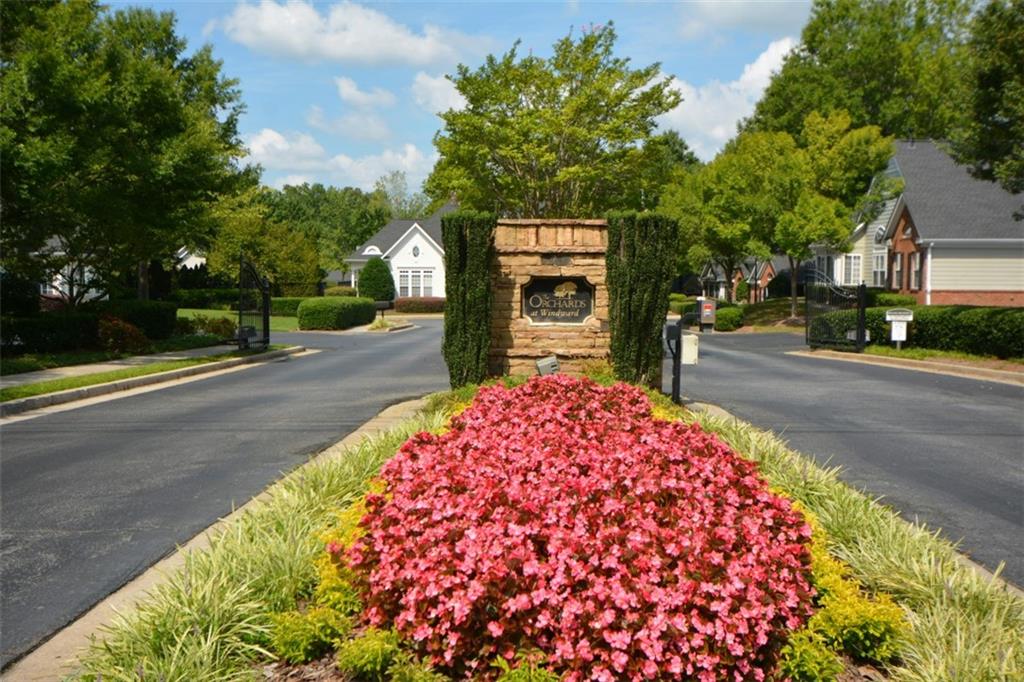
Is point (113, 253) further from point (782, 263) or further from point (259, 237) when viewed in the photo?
point (782, 263)

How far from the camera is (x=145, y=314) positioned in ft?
85.3

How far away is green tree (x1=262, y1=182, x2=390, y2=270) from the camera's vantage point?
289 feet

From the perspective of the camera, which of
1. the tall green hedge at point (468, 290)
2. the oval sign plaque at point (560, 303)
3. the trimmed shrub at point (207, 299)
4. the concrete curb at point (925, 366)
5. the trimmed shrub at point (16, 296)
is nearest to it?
the tall green hedge at point (468, 290)

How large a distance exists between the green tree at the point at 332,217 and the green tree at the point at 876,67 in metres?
39.7

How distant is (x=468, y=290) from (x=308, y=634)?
901 centimetres

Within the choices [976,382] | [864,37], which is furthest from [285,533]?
[864,37]

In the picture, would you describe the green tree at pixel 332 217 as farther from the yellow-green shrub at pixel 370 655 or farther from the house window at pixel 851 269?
the yellow-green shrub at pixel 370 655

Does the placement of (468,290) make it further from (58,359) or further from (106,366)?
(58,359)

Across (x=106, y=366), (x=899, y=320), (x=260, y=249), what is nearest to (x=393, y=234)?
(x=260, y=249)

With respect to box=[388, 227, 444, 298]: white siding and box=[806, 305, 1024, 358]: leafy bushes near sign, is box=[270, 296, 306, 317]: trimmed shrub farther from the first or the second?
box=[806, 305, 1024, 358]: leafy bushes near sign

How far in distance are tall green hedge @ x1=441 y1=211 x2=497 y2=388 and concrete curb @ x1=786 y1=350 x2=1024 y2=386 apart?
40.0 ft

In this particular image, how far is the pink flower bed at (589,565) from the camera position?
363cm

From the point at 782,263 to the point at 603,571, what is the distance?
73.8 metres

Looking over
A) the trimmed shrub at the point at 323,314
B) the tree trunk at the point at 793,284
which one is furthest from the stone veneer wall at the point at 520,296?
the tree trunk at the point at 793,284
